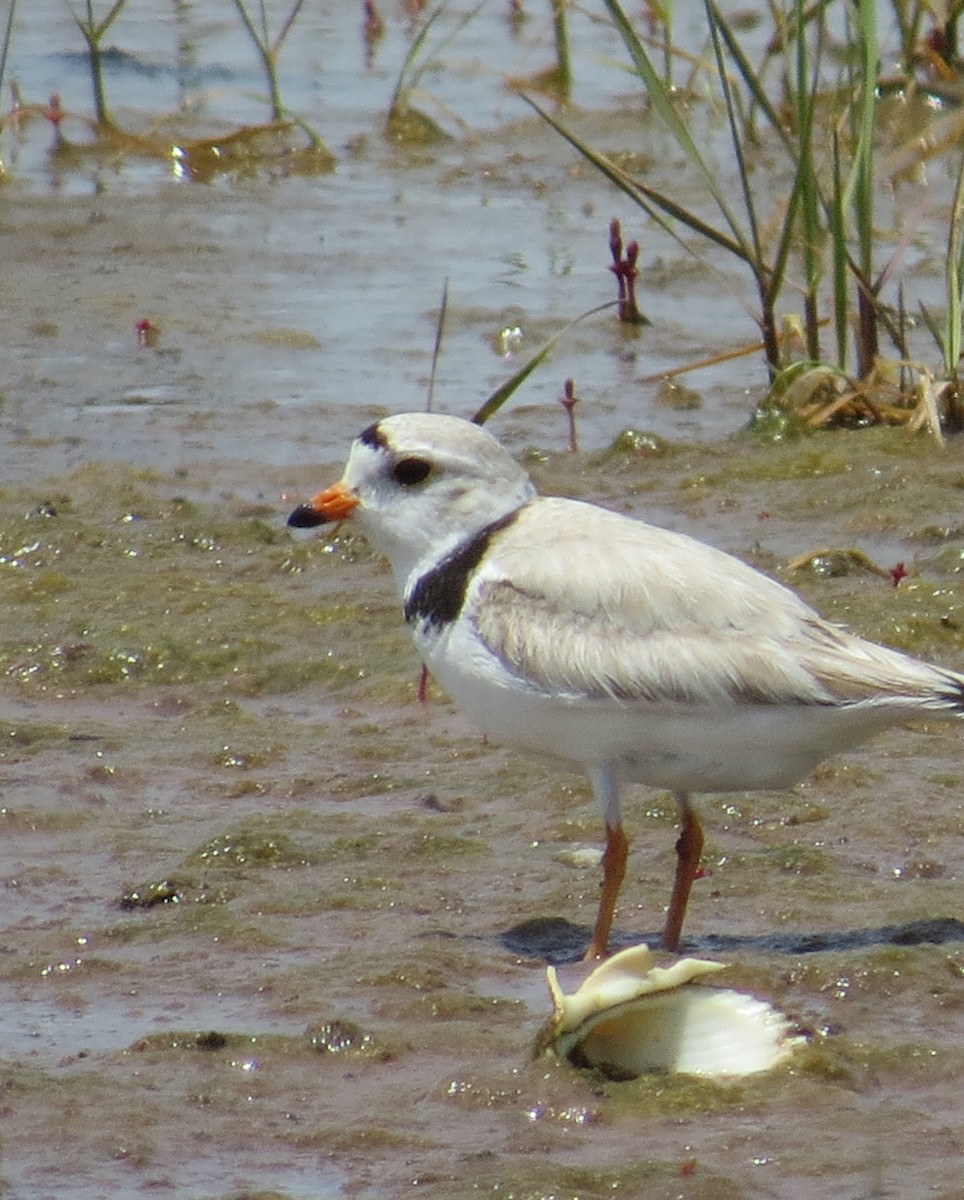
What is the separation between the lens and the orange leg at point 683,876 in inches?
177

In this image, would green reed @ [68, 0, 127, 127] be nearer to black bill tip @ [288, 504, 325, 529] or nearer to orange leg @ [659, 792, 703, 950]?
black bill tip @ [288, 504, 325, 529]

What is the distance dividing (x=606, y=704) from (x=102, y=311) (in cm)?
537

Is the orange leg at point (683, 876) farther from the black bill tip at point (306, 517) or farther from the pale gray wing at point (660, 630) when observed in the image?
the black bill tip at point (306, 517)

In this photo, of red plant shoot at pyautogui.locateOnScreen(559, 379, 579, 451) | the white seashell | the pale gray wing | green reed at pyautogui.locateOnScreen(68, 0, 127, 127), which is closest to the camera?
the white seashell

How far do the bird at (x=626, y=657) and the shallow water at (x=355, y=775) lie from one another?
0.40m

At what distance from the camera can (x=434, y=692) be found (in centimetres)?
605

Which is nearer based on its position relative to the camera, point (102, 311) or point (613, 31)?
point (102, 311)

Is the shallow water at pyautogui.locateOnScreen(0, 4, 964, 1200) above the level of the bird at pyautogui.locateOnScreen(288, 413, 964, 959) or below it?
below

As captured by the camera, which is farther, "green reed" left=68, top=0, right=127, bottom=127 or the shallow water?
"green reed" left=68, top=0, right=127, bottom=127

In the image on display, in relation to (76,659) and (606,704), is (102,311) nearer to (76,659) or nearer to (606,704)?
(76,659)

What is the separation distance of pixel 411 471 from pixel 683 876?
1.00 m

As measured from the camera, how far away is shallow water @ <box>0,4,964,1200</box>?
12.3 feet

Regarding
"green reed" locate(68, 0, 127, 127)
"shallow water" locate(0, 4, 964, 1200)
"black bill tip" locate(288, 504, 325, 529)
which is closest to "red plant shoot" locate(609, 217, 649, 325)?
"shallow water" locate(0, 4, 964, 1200)

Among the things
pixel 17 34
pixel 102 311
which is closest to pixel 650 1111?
pixel 102 311
